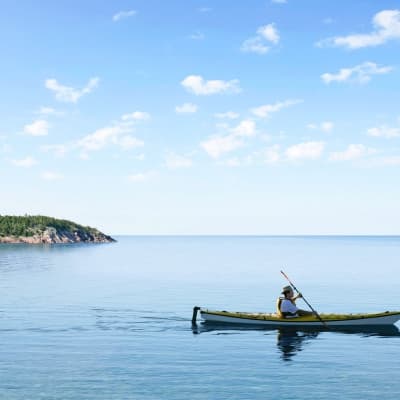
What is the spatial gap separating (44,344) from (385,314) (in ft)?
73.9

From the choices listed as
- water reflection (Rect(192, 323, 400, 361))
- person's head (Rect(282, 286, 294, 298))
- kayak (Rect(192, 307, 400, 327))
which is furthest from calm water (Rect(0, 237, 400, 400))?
person's head (Rect(282, 286, 294, 298))

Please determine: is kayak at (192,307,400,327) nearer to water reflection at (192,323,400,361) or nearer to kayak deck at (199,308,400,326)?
kayak deck at (199,308,400,326)

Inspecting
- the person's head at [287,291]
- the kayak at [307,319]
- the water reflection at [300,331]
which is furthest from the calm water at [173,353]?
the person's head at [287,291]

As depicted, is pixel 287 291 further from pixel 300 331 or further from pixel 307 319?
pixel 300 331

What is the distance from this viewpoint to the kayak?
1411 inches

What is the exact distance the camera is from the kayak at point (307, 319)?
118 ft

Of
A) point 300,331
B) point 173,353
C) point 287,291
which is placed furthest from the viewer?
point 300,331

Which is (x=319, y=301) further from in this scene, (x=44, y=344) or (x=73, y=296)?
(x=44, y=344)

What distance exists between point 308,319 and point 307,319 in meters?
0.07

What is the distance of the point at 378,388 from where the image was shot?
22766 millimetres

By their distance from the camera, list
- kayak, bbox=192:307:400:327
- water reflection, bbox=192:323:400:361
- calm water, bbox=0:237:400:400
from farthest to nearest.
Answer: kayak, bbox=192:307:400:327
water reflection, bbox=192:323:400:361
calm water, bbox=0:237:400:400

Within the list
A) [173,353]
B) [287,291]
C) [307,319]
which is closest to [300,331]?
[307,319]

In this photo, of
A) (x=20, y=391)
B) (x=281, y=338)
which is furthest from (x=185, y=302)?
(x=20, y=391)

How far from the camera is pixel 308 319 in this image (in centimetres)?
3584
